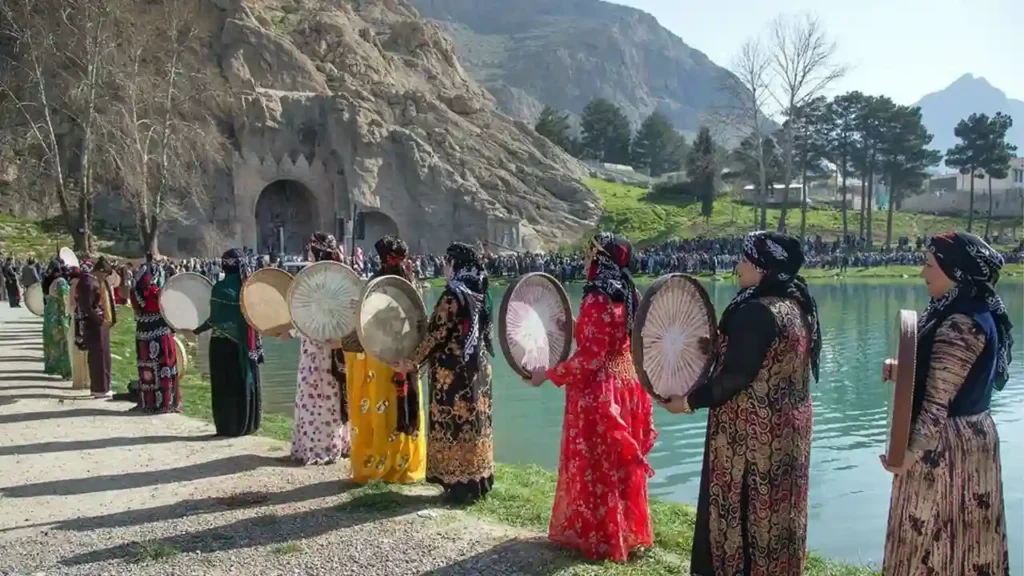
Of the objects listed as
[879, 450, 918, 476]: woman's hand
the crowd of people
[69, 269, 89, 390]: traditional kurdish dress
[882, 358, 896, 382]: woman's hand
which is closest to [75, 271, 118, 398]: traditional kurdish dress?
[69, 269, 89, 390]: traditional kurdish dress

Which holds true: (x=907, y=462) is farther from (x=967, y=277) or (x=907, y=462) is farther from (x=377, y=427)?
(x=377, y=427)

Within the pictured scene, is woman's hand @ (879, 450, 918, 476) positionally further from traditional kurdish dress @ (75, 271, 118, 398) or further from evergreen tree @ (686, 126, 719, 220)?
evergreen tree @ (686, 126, 719, 220)

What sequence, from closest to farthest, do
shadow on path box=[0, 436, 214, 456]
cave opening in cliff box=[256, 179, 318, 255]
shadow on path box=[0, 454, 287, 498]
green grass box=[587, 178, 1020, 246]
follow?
shadow on path box=[0, 454, 287, 498] → shadow on path box=[0, 436, 214, 456] → cave opening in cliff box=[256, 179, 318, 255] → green grass box=[587, 178, 1020, 246]

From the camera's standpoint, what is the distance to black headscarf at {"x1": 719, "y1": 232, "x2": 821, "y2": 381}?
3.99 metres

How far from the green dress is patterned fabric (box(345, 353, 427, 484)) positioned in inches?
298

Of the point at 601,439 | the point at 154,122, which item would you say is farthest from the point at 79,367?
the point at 154,122

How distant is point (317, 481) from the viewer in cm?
689

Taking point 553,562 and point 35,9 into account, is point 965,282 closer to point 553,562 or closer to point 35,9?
point 553,562

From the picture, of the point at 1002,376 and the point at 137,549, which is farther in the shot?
the point at 137,549

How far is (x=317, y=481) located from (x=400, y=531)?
147 centimetres

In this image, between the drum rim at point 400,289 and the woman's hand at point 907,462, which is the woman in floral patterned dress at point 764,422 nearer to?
the woman's hand at point 907,462

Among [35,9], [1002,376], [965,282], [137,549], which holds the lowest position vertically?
[137,549]

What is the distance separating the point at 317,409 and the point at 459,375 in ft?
6.37

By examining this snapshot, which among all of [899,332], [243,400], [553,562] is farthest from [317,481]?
[899,332]
